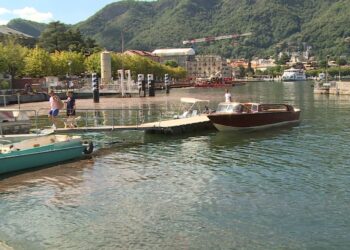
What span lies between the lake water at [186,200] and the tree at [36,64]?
72.9m

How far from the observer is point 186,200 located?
18.3 metres

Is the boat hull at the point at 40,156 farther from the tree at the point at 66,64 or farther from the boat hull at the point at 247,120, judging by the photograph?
the tree at the point at 66,64

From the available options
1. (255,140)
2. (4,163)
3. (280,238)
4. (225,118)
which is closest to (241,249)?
(280,238)

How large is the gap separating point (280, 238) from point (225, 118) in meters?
23.4

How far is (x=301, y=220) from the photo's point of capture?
15.8m

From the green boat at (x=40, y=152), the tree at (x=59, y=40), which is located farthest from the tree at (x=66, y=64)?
the green boat at (x=40, y=152)

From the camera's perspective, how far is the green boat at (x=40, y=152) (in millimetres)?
23266

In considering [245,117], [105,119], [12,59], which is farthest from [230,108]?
[12,59]

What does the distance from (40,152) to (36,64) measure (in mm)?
78206

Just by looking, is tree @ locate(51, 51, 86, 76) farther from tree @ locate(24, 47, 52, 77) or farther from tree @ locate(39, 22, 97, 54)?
tree @ locate(39, 22, 97, 54)

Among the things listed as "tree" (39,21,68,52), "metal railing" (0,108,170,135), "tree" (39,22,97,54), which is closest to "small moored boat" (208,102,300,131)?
"metal railing" (0,108,170,135)

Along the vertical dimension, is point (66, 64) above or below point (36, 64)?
above

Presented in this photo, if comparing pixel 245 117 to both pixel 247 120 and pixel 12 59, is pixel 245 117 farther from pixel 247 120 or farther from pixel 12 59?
pixel 12 59

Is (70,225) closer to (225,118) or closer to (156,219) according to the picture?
(156,219)
